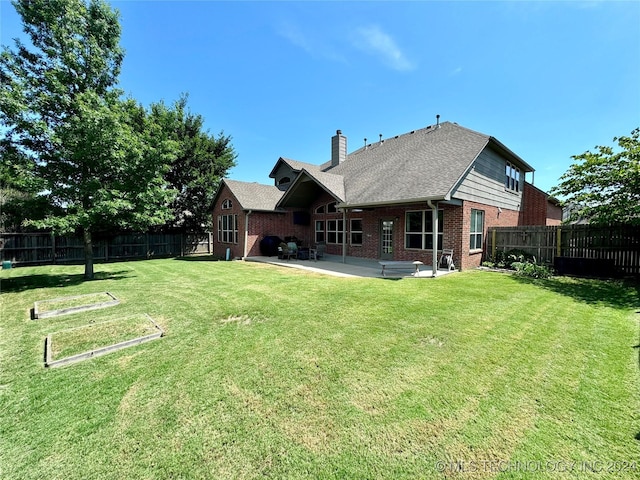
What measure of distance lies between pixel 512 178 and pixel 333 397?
17051mm

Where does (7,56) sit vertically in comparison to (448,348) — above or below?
above

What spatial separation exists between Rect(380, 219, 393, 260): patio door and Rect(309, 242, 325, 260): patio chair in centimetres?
348

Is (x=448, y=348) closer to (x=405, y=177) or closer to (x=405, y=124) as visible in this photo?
(x=405, y=177)

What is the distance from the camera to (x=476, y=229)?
1204cm

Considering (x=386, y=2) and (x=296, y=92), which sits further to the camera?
(x=296, y=92)

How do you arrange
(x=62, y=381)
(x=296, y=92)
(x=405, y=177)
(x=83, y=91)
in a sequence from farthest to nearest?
(x=296, y=92) < (x=405, y=177) < (x=83, y=91) < (x=62, y=381)

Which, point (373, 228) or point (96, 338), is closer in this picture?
point (96, 338)

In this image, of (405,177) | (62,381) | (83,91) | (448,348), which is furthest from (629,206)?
(83,91)

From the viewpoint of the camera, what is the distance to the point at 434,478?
Answer: 6.53ft

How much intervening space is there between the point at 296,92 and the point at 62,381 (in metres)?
15.8

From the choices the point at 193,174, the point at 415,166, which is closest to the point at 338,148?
the point at 415,166

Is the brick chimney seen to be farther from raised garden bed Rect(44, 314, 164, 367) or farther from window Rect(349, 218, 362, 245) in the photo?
raised garden bed Rect(44, 314, 164, 367)

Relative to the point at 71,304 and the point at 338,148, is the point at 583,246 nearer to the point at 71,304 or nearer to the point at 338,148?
the point at 338,148

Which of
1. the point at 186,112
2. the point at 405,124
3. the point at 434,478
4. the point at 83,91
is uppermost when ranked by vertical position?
the point at 186,112
